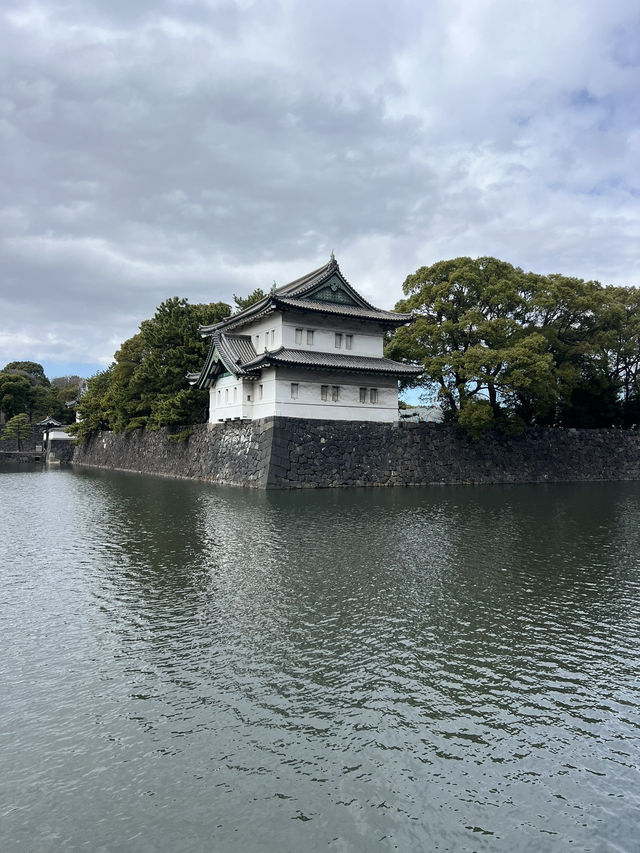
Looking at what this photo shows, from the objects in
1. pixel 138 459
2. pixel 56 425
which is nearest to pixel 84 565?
pixel 138 459

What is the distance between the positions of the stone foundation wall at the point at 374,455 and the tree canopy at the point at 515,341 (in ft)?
6.36

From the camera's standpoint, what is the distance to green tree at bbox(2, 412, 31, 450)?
66.2 metres

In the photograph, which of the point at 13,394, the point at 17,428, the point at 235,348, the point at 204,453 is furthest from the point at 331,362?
the point at 13,394

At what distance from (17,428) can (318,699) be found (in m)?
69.6

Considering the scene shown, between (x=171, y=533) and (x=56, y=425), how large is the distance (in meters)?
57.2

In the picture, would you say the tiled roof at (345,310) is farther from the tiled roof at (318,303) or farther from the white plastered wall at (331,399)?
the white plastered wall at (331,399)

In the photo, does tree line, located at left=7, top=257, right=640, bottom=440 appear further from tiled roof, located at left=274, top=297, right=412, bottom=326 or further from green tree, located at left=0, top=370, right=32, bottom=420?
green tree, located at left=0, top=370, right=32, bottom=420

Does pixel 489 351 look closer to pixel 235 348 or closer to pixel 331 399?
pixel 331 399

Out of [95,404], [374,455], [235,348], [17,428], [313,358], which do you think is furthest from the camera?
[17,428]

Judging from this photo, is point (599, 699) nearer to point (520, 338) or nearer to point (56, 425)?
point (520, 338)

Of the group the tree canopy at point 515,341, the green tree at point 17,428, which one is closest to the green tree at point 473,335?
the tree canopy at point 515,341

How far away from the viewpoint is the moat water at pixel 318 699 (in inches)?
176

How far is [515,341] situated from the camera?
111 ft

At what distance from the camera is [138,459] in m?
45.0
